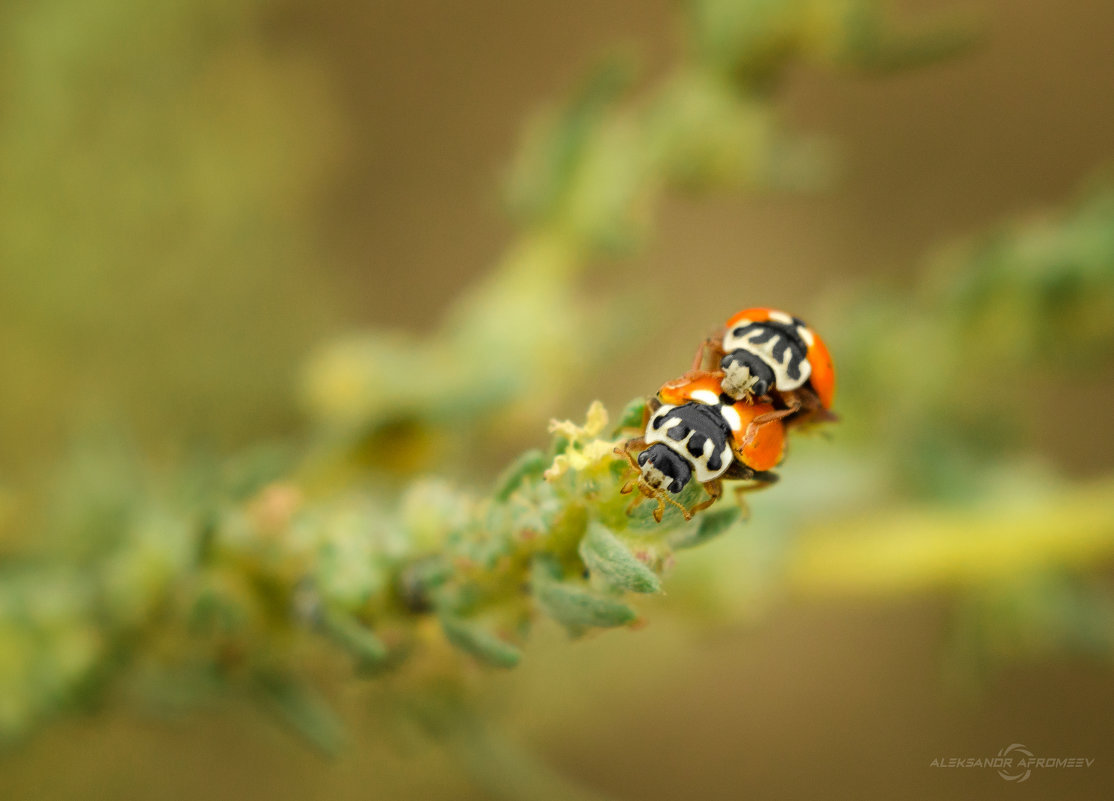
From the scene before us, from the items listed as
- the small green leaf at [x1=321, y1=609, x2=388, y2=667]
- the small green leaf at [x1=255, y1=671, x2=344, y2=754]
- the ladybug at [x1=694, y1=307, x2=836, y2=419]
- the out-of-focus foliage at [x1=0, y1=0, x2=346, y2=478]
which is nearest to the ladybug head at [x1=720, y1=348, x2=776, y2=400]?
the ladybug at [x1=694, y1=307, x2=836, y2=419]

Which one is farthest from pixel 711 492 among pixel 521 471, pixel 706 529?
pixel 521 471

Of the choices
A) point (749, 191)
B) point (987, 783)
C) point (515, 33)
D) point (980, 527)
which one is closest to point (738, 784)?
point (987, 783)

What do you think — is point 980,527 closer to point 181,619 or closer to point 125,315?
point 181,619

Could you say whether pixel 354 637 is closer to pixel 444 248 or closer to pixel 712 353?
pixel 712 353

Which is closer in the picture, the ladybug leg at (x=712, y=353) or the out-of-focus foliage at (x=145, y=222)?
the ladybug leg at (x=712, y=353)

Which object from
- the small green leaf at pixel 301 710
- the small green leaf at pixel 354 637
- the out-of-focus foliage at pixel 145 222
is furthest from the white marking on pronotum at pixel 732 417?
the out-of-focus foliage at pixel 145 222

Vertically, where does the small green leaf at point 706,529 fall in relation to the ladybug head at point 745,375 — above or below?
below

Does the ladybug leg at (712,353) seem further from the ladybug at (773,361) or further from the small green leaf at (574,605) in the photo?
the small green leaf at (574,605)
